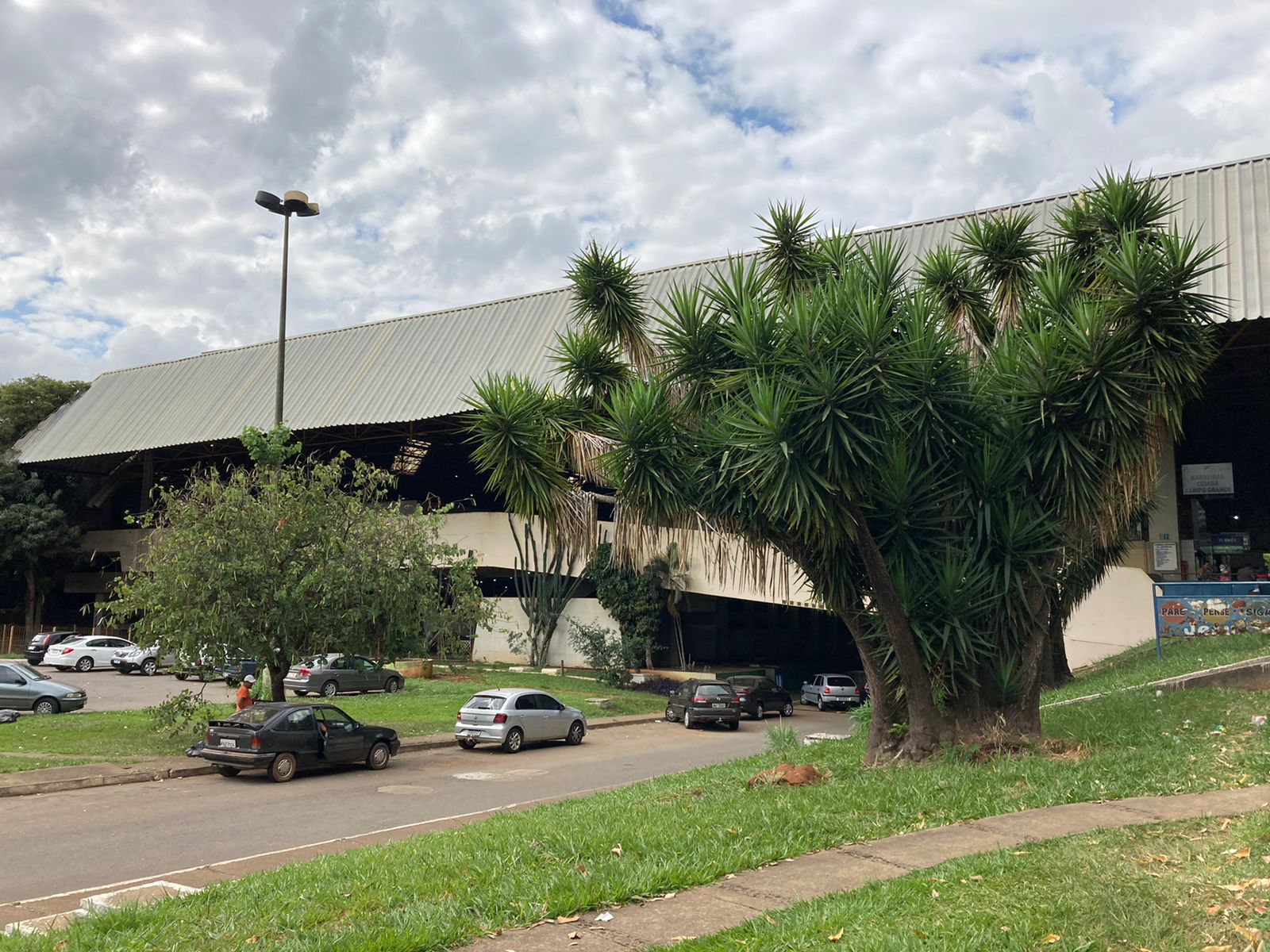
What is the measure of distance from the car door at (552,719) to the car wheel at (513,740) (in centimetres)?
A: 78

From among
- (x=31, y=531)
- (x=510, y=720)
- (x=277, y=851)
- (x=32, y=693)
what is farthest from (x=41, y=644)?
(x=277, y=851)

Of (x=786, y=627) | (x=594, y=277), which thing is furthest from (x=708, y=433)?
(x=786, y=627)

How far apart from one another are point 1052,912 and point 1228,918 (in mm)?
925

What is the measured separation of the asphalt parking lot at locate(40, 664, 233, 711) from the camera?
30047 mm

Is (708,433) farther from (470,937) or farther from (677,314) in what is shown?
(470,937)

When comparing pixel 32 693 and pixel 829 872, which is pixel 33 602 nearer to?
pixel 32 693

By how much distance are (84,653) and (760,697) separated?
92.7 feet

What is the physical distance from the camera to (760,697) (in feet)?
112

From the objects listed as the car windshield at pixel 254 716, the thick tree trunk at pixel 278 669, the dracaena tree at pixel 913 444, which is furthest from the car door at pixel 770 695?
the dracaena tree at pixel 913 444

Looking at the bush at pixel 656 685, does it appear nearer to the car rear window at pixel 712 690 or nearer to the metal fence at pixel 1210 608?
the car rear window at pixel 712 690

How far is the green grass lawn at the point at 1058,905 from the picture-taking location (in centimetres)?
559

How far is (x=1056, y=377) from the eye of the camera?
38.7 ft

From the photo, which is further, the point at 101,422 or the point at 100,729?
the point at 101,422

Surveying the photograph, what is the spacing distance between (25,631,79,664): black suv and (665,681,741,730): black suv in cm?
2912
